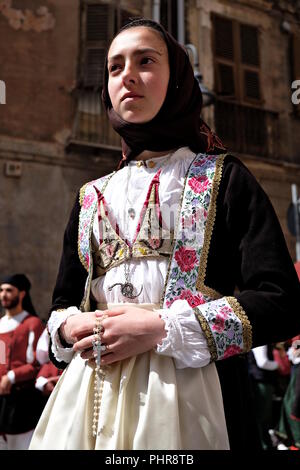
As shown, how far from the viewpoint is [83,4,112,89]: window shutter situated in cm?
1038

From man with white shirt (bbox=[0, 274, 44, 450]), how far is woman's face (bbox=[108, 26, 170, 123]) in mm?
3974

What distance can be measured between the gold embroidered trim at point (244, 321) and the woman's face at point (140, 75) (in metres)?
0.62

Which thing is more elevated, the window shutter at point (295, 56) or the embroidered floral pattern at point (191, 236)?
the window shutter at point (295, 56)

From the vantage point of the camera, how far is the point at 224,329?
149 centimetres

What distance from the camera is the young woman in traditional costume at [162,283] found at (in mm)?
1449

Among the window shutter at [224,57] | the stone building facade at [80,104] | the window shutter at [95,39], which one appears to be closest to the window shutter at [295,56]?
the stone building facade at [80,104]

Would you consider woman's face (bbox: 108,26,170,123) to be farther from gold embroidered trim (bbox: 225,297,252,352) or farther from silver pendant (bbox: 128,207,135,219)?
gold embroidered trim (bbox: 225,297,252,352)

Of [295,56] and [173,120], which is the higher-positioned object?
[295,56]

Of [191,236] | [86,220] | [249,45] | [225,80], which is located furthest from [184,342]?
[249,45]

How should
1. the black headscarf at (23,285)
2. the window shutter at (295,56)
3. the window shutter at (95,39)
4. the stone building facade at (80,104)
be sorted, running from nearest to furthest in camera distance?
the black headscarf at (23,285)
the stone building facade at (80,104)
the window shutter at (95,39)
the window shutter at (295,56)

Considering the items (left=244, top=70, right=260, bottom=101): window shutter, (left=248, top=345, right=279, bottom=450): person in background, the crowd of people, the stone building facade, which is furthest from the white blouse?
(left=244, top=70, right=260, bottom=101): window shutter

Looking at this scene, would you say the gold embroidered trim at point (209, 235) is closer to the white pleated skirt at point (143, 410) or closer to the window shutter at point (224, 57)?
the white pleated skirt at point (143, 410)

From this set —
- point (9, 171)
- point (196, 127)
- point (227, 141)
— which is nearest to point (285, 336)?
point (196, 127)

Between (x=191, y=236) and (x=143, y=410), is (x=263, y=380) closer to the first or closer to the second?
(x=191, y=236)
